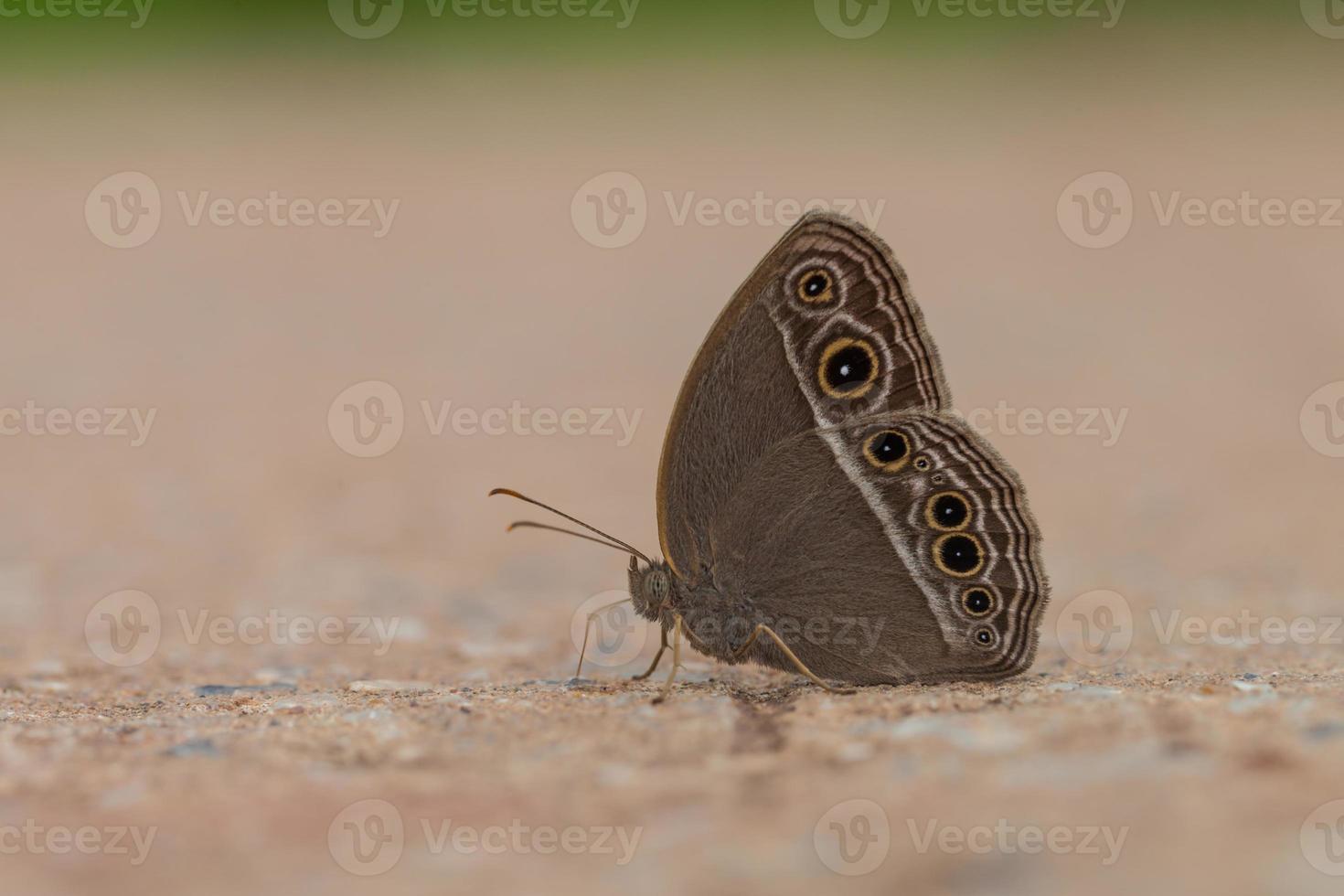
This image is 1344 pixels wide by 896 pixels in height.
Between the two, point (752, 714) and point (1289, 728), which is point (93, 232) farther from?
point (1289, 728)

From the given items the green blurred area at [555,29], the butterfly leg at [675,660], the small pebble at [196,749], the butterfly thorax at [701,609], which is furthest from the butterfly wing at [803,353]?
the green blurred area at [555,29]

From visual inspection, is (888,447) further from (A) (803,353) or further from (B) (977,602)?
(B) (977,602)

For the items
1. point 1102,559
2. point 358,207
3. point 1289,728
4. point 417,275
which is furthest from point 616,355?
point 1289,728

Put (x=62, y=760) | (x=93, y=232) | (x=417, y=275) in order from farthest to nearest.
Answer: (x=93, y=232), (x=417, y=275), (x=62, y=760)

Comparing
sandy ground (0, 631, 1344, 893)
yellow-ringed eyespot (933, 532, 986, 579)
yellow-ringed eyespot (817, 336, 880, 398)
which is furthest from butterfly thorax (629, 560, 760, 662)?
yellow-ringed eyespot (817, 336, 880, 398)

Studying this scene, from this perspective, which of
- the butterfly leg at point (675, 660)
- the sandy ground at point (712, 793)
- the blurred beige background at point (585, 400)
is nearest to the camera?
the sandy ground at point (712, 793)

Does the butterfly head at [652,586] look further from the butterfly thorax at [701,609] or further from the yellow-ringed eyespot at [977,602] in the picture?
the yellow-ringed eyespot at [977,602]
